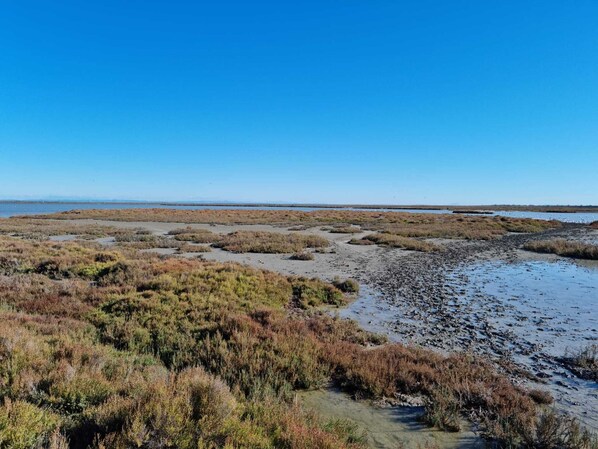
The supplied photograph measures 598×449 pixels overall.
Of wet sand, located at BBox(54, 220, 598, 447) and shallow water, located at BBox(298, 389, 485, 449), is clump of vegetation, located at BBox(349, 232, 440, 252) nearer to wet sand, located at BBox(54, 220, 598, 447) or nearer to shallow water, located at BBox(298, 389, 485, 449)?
wet sand, located at BBox(54, 220, 598, 447)

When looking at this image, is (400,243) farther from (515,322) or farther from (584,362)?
(584,362)

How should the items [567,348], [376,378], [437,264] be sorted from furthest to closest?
[437,264] < [567,348] < [376,378]

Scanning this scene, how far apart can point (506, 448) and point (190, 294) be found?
8.89 m

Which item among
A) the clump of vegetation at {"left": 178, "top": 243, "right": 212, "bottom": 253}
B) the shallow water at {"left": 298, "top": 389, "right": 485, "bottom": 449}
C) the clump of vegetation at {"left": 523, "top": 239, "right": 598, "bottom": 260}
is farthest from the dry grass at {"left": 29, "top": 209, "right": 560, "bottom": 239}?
the shallow water at {"left": 298, "top": 389, "right": 485, "bottom": 449}

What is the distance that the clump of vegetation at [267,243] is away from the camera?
80.2 ft

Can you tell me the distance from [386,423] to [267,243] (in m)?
21.7

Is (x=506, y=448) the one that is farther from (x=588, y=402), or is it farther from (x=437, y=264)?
(x=437, y=264)

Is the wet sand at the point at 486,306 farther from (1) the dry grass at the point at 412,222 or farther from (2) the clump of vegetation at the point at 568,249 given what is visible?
(1) the dry grass at the point at 412,222

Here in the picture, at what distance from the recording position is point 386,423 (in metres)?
4.99

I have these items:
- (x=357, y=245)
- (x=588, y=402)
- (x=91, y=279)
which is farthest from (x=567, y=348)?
(x=357, y=245)

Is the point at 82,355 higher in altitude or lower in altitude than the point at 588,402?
higher

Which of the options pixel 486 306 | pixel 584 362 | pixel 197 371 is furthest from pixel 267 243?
pixel 197 371

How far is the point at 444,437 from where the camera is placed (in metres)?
4.67

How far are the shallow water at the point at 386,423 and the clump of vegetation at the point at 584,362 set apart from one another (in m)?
3.78
